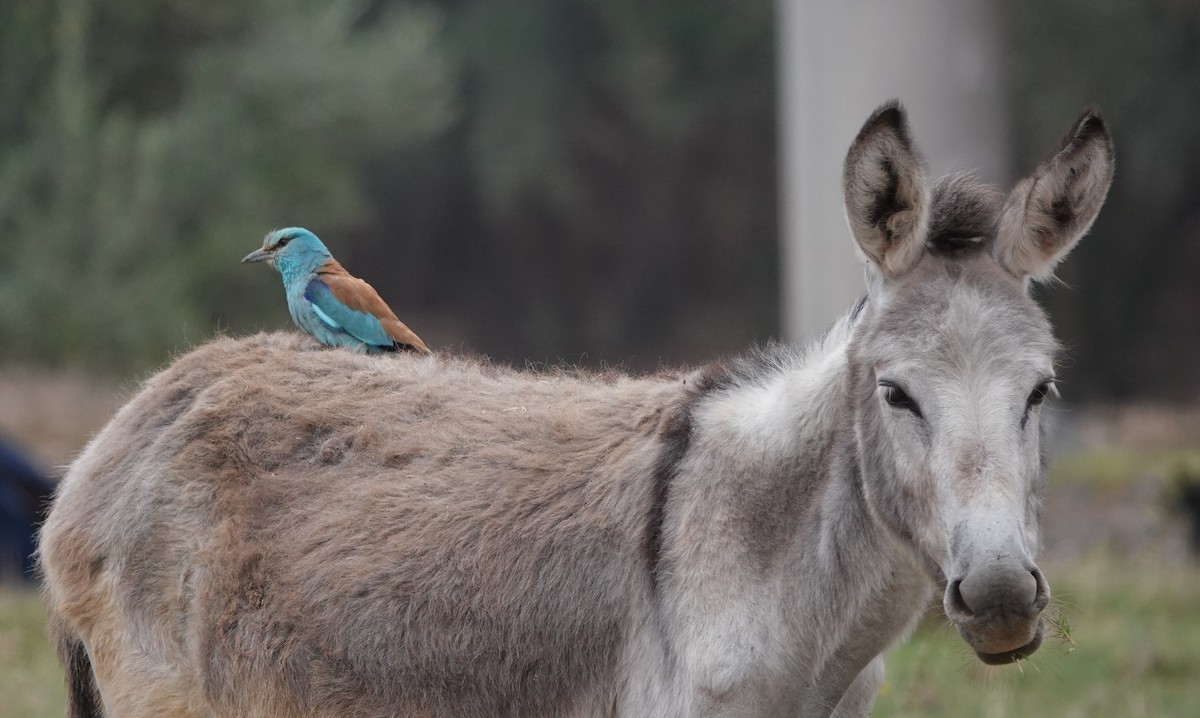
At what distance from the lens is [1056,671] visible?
646 centimetres

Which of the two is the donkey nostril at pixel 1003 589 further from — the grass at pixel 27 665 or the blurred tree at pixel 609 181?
the blurred tree at pixel 609 181

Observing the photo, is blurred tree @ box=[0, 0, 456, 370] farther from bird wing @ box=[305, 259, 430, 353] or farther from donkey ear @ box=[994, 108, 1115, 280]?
donkey ear @ box=[994, 108, 1115, 280]

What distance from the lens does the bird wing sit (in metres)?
4.38

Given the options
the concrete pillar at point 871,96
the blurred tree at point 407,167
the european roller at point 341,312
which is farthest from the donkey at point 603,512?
the blurred tree at point 407,167

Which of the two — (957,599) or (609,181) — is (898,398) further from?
(609,181)

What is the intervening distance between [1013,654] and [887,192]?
1.09 metres

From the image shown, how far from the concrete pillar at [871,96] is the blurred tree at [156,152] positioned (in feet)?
20.4

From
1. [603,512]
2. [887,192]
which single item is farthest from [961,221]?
[603,512]

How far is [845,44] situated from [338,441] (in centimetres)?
505

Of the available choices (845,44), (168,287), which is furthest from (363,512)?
(168,287)

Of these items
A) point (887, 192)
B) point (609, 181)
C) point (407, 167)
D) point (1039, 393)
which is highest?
point (887, 192)

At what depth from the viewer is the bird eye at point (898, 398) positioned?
9.84ft

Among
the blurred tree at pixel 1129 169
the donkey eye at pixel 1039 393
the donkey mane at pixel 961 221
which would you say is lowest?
the blurred tree at pixel 1129 169

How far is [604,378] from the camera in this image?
4074 mm
